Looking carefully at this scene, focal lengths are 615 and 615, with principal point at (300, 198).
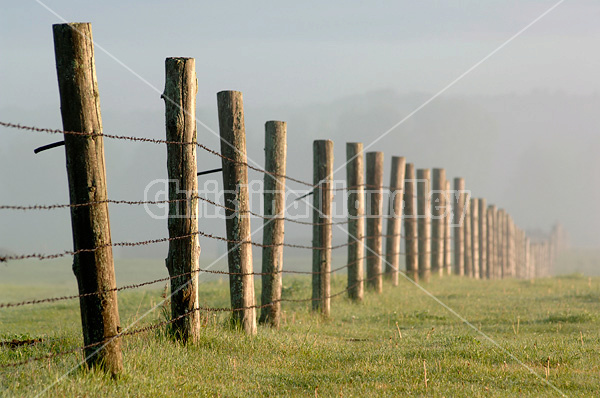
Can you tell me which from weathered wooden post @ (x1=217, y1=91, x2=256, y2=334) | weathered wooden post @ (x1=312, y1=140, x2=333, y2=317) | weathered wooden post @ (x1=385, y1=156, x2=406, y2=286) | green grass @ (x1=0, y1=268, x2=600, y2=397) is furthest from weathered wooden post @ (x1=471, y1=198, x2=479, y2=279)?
weathered wooden post @ (x1=217, y1=91, x2=256, y2=334)

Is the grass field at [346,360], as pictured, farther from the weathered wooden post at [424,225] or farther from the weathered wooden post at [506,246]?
the weathered wooden post at [506,246]

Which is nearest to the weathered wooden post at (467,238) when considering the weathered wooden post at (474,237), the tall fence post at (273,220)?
the weathered wooden post at (474,237)

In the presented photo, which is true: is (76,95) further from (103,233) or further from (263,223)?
(263,223)

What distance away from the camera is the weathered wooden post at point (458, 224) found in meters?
21.5

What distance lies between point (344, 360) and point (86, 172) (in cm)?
361

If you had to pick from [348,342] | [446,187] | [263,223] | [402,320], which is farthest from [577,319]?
[446,187]

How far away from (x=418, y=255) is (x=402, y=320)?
7.24 m

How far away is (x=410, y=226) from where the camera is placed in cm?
1703

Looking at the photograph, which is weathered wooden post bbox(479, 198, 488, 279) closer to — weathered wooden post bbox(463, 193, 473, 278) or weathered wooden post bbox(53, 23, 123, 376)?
weathered wooden post bbox(463, 193, 473, 278)

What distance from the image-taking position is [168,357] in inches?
251

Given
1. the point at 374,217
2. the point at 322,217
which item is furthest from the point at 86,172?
the point at 374,217

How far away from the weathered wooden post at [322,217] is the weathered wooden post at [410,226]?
6187 millimetres

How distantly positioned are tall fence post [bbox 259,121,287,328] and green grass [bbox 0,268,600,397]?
1.56 ft

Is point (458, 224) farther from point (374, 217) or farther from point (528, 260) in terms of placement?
point (528, 260)
